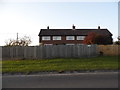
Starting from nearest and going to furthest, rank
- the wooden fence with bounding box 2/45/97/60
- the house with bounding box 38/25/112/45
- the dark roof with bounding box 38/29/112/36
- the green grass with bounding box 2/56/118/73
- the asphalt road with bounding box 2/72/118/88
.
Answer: the asphalt road with bounding box 2/72/118/88
the green grass with bounding box 2/56/118/73
the wooden fence with bounding box 2/45/97/60
the house with bounding box 38/25/112/45
the dark roof with bounding box 38/29/112/36

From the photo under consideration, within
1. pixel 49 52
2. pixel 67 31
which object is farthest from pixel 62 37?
pixel 49 52

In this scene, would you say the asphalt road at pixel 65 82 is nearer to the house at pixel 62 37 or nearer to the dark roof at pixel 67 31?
the house at pixel 62 37

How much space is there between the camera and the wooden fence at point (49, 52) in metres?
31.0

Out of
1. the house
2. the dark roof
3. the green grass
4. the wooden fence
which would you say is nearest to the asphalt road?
the green grass

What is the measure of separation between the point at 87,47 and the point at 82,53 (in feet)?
3.92

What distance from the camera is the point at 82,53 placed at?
3222 centimetres

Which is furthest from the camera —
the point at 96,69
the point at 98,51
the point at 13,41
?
the point at 13,41

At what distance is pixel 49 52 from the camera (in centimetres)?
3114

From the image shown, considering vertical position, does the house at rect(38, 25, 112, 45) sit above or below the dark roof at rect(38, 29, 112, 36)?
below

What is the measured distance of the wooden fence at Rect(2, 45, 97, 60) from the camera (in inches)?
1221

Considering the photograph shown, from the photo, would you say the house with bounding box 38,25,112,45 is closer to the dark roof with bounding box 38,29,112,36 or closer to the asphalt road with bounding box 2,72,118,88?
the dark roof with bounding box 38,29,112,36

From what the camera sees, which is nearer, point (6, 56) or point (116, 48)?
point (6, 56)

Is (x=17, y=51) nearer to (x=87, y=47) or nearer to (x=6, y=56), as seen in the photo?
(x=6, y=56)

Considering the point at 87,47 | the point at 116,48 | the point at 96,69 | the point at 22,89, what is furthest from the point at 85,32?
the point at 22,89
